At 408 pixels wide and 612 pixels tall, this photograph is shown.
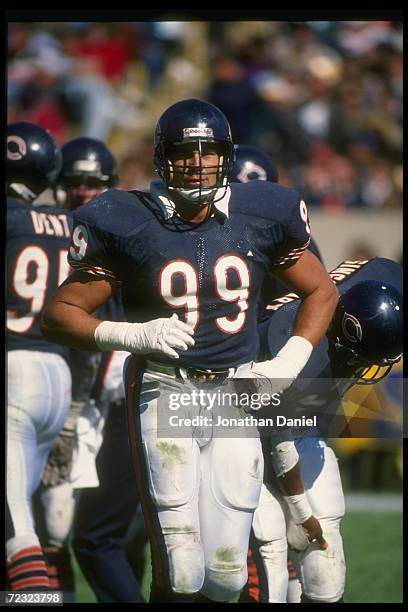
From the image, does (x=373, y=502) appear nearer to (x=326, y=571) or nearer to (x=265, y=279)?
(x=265, y=279)

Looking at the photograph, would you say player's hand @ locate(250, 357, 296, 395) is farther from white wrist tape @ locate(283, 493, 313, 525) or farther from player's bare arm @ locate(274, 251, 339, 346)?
white wrist tape @ locate(283, 493, 313, 525)

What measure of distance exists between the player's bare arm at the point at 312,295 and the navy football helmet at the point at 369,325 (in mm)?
94

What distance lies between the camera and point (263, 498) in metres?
3.42

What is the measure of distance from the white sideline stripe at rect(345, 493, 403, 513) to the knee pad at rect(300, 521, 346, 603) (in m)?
2.78

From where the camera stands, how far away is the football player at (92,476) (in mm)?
4039

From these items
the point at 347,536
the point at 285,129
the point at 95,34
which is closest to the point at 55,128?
the point at 95,34

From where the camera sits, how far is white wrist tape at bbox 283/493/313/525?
3.39 meters

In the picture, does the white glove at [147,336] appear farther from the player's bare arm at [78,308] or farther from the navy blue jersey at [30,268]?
the navy blue jersey at [30,268]

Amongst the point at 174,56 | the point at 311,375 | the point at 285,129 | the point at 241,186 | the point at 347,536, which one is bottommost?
the point at 347,536

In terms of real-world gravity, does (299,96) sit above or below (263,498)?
above

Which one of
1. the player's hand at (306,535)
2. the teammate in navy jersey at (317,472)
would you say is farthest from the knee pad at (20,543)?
the player's hand at (306,535)

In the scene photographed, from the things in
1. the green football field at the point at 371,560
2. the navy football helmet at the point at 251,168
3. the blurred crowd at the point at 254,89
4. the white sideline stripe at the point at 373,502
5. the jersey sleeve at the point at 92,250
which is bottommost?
the green football field at the point at 371,560
